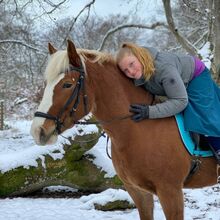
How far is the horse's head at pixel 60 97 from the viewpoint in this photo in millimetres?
2852

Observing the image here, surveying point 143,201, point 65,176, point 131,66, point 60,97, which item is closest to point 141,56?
point 131,66

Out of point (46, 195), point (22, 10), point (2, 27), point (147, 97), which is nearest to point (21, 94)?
point (2, 27)

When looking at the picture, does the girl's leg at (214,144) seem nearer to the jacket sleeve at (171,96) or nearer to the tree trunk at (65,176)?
the jacket sleeve at (171,96)

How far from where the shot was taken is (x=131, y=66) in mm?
3133

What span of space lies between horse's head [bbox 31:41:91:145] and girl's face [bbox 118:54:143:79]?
0.35 m

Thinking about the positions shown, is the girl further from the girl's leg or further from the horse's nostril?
the horse's nostril

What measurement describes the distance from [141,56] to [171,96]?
0.39m

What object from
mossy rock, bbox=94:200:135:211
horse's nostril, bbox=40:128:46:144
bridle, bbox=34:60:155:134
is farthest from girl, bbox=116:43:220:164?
mossy rock, bbox=94:200:135:211

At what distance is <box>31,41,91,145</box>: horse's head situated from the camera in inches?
112

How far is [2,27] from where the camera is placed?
15.1 metres

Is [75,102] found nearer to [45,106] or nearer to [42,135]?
[45,106]

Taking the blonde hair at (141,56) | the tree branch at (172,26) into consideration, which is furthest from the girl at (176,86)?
the tree branch at (172,26)

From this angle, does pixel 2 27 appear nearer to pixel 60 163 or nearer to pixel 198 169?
pixel 60 163

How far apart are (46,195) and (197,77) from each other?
4.18 meters
